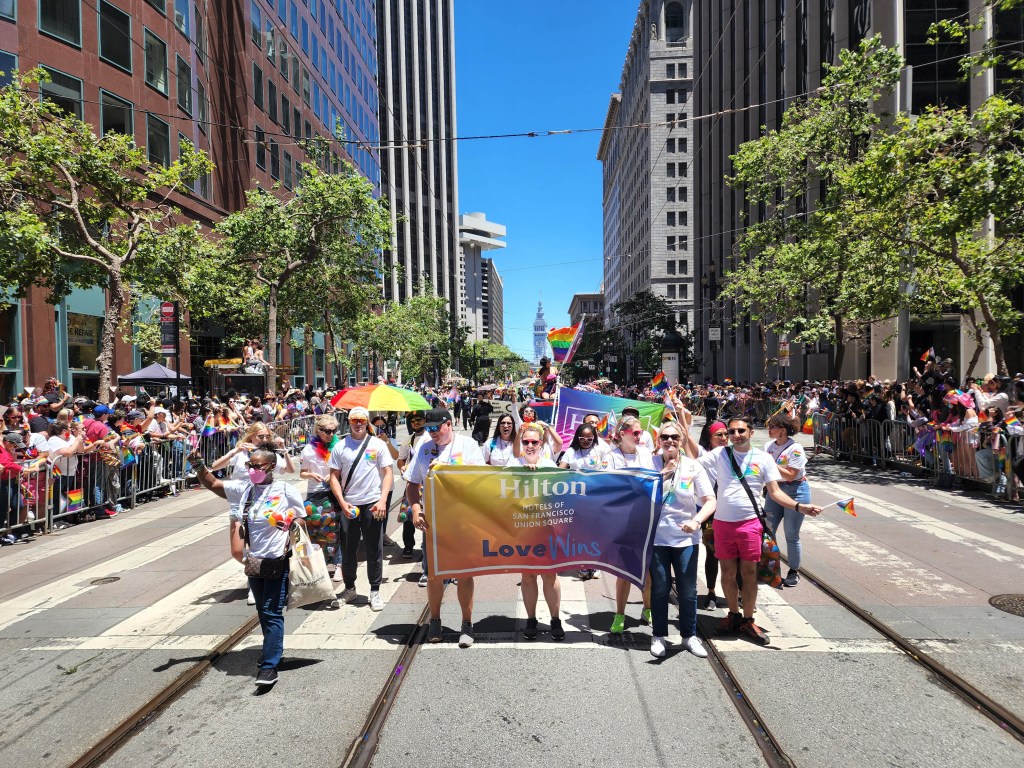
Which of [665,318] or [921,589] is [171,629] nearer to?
[921,589]

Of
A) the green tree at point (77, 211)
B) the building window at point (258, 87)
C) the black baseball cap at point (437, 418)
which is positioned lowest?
the black baseball cap at point (437, 418)

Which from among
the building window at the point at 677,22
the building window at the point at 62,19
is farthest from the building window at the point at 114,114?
the building window at the point at 677,22

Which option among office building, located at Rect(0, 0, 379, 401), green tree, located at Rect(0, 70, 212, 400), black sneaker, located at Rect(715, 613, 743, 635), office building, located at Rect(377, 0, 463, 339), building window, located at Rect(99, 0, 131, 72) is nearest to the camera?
black sneaker, located at Rect(715, 613, 743, 635)

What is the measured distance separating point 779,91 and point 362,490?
146 ft

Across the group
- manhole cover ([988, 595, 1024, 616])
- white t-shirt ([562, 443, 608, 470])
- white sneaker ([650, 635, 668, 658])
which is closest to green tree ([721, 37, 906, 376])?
manhole cover ([988, 595, 1024, 616])

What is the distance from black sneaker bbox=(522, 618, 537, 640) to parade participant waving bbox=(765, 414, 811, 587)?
95.4 inches

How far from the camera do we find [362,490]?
20.4ft

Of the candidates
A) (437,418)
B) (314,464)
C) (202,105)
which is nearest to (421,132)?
(202,105)

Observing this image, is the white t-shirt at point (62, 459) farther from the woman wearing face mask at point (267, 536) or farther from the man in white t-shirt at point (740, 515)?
the man in white t-shirt at point (740, 515)

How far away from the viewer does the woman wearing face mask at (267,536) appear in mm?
4547

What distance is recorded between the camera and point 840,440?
→ 17078mm

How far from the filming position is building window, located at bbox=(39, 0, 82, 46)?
20.9 metres

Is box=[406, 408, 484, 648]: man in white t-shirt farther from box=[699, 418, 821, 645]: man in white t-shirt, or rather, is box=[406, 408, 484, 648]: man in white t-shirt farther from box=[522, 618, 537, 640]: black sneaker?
box=[699, 418, 821, 645]: man in white t-shirt

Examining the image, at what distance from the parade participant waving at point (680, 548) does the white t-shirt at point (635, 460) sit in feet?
3.00
